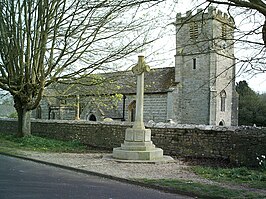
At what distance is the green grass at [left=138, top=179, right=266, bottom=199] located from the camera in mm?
6648

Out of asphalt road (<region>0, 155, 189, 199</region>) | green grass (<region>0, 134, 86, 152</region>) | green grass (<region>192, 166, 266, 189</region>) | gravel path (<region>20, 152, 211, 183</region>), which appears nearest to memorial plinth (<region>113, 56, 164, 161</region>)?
gravel path (<region>20, 152, 211, 183</region>)

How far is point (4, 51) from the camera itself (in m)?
17.5

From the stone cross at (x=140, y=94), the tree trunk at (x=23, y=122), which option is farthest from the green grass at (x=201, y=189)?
the tree trunk at (x=23, y=122)

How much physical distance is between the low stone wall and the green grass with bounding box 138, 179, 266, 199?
4.40 metres

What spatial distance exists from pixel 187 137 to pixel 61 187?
7.82m

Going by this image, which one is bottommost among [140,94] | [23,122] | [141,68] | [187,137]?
[187,137]

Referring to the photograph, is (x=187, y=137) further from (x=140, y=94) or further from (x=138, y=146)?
(x=140, y=94)

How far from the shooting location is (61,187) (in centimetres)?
726

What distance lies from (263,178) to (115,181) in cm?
384

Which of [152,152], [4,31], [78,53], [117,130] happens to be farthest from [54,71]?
Answer: [152,152]

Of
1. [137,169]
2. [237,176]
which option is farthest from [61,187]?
[237,176]

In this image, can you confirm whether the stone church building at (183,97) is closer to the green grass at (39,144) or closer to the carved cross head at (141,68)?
the green grass at (39,144)

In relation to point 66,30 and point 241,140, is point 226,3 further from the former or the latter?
point 66,30

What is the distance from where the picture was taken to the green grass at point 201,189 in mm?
6648
